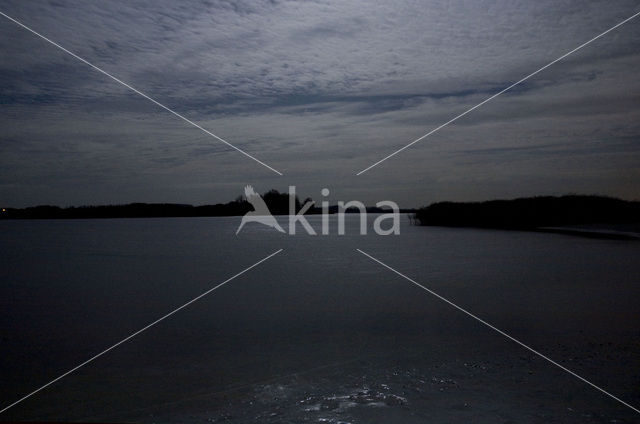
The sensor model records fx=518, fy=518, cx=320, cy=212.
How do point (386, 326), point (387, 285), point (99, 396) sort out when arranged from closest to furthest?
point (99, 396) → point (386, 326) → point (387, 285)

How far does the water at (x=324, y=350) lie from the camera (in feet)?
14.9

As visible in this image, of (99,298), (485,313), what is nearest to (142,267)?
(99,298)

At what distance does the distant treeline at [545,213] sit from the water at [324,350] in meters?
40.2

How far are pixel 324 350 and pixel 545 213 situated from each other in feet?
169

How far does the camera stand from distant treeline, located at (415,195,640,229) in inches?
2020

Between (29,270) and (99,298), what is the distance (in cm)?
853

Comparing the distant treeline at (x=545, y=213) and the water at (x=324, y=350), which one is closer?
the water at (x=324, y=350)

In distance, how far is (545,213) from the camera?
52.7 meters

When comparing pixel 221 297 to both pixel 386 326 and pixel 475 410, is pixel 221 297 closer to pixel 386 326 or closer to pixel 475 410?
pixel 386 326

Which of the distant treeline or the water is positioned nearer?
the water

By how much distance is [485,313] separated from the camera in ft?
30.6

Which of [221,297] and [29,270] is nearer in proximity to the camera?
[221,297]

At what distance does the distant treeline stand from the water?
132ft

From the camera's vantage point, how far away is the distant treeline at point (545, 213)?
2020 inches
